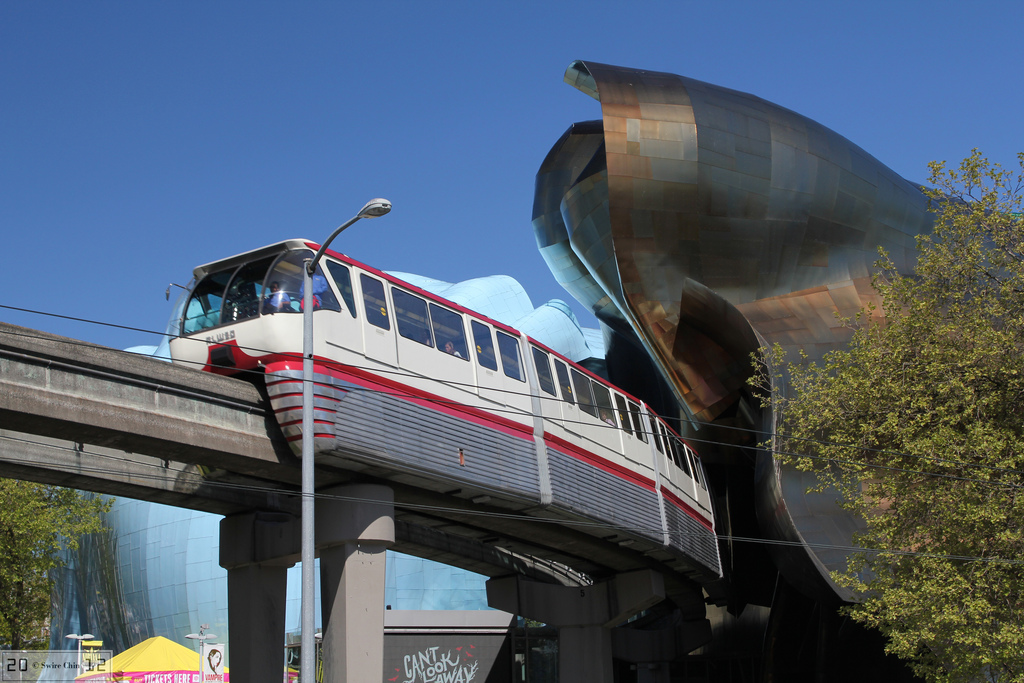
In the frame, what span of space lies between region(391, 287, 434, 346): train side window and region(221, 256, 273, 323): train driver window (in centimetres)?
222

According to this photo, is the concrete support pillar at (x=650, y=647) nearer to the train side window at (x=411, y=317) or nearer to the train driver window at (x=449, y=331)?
the train driver window at (x=449, y=331)

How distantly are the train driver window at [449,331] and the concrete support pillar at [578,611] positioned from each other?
1349 centimetres

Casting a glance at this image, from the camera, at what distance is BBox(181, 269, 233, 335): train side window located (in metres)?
16.4

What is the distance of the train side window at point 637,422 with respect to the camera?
2458 centimetres

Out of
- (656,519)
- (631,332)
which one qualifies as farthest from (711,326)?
(656,519)

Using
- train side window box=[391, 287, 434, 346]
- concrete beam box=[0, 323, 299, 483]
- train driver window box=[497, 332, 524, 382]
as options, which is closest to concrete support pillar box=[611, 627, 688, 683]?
train driver window box=[497, 332, 524, 382]

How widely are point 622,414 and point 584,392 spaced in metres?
1.99

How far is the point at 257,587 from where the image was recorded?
19.5 metres

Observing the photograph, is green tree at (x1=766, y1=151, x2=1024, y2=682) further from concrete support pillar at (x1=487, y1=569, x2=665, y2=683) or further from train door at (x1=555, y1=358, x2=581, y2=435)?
concrete support pillar at (x1=487, y1=569, x2=665, y2=683)

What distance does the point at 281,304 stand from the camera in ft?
50.8

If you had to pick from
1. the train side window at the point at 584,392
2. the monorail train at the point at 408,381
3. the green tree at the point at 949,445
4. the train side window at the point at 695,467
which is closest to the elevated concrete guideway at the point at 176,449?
the monorail train at the point at 408,381

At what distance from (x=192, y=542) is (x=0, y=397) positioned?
116ft

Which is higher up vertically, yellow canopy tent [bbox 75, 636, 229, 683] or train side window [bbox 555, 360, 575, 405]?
train side window [bbox 555, 360, 575, 405]

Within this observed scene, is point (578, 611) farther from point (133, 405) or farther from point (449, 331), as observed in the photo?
point (133, 405)
